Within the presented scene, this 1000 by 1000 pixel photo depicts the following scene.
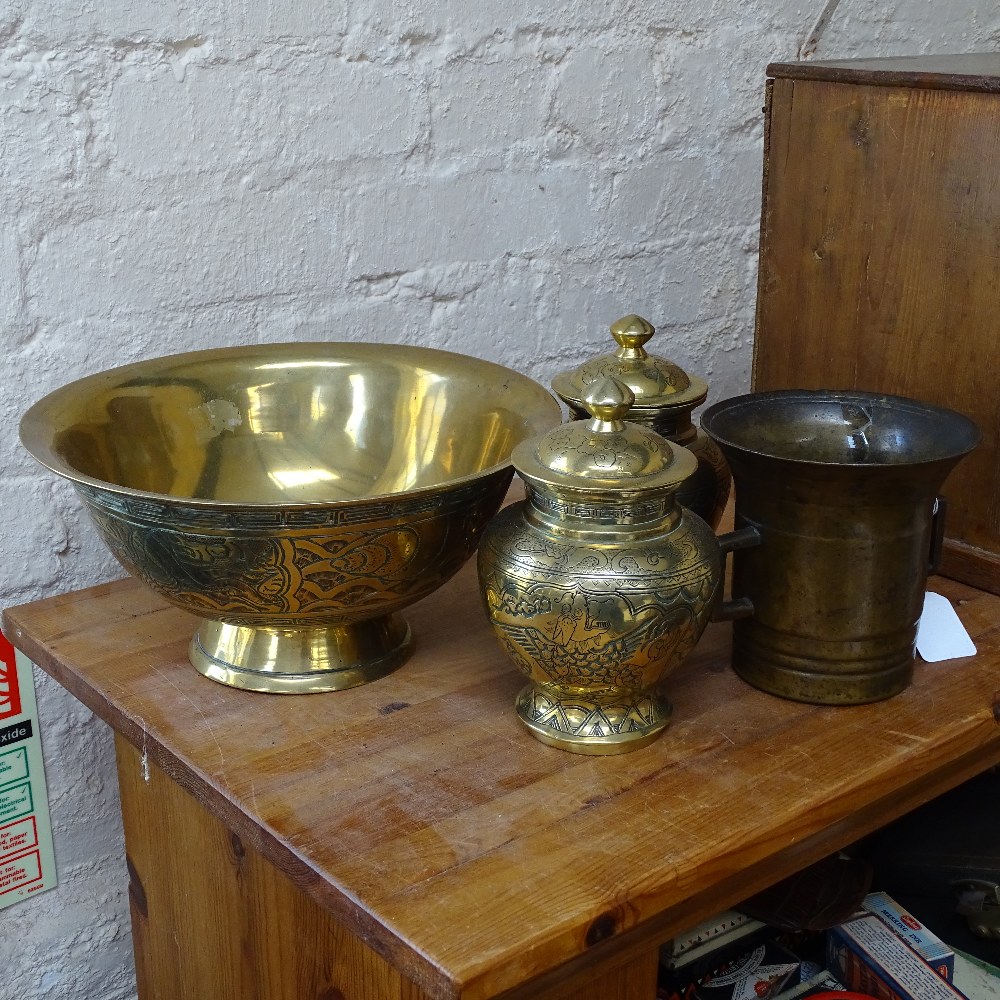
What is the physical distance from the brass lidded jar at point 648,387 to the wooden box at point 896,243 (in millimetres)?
206

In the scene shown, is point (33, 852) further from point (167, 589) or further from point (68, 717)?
point (167, 589)

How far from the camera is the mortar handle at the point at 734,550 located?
0.84 m

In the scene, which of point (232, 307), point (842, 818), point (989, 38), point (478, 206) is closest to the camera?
point (842, 818)

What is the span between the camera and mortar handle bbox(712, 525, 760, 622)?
0.84 m

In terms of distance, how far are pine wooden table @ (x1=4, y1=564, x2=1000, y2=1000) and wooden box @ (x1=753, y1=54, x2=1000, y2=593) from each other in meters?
0.17

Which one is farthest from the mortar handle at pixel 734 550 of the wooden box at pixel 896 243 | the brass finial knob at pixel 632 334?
the wooden box at pixel 896 243

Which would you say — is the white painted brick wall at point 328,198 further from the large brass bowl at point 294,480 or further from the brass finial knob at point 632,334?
the brass finial knob at point 632,334

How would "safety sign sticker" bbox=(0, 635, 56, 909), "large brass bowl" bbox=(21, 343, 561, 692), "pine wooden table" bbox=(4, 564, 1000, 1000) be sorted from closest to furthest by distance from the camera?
"pine wooden table" bbox=(4, 564, 1000, 1000) < "large brass bowl" bbox=(21, 343, 561, 692) < "safety sign sticker" bbox=(0, 635, 56, 909)

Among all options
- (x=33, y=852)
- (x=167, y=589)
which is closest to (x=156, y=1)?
(x=167, y=589)

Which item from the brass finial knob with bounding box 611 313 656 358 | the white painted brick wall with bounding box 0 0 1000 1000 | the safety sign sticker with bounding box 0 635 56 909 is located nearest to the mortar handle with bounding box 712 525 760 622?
the brass finial knob with bounding box 611 313 656 358

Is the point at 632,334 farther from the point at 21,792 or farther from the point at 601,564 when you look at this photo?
the point at 21,792

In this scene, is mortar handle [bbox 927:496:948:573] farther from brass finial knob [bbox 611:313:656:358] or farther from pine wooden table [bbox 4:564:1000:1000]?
brass finial knob [bbox 611:313:656:358]

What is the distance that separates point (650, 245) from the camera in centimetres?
138

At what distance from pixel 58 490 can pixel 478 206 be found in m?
0.47
